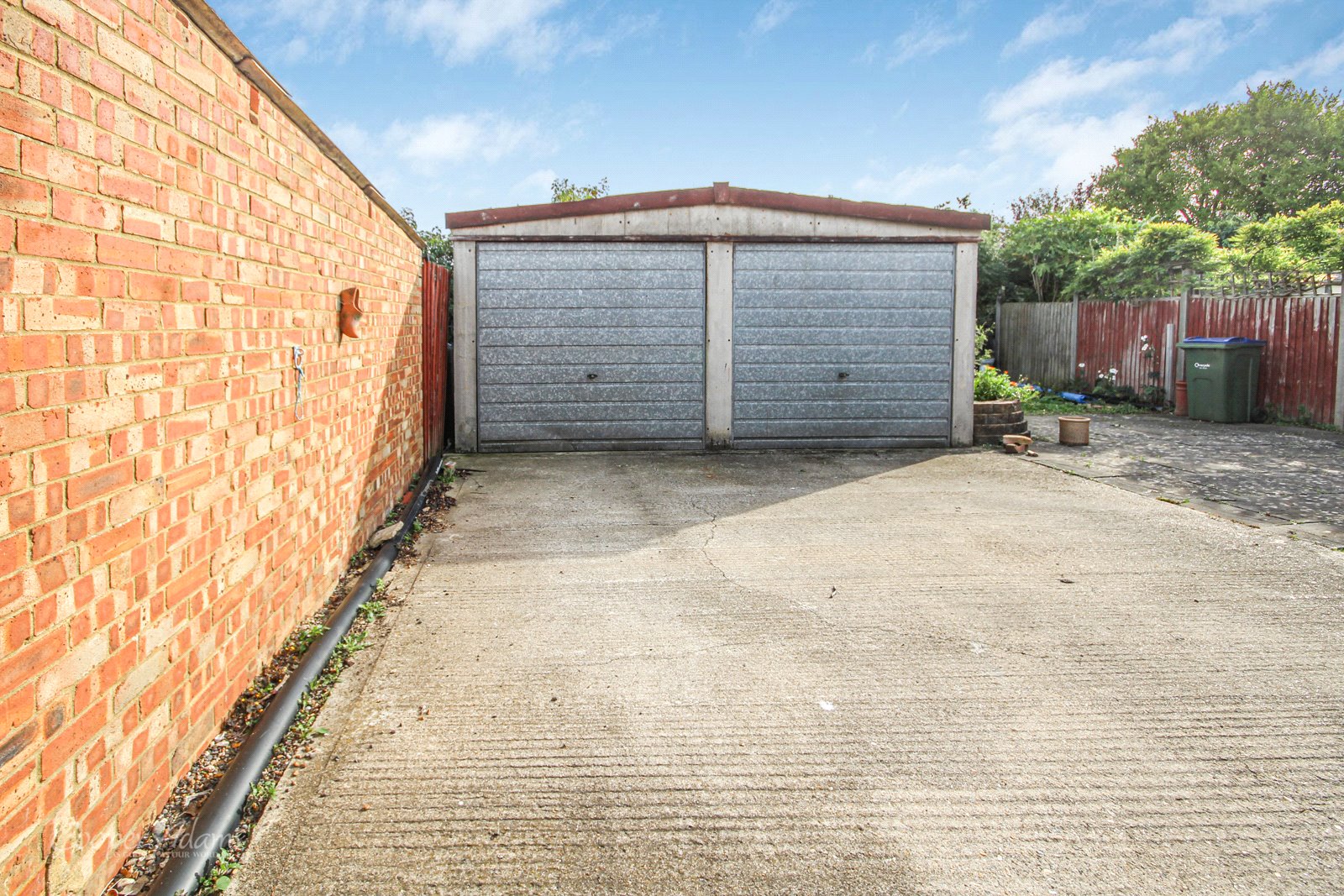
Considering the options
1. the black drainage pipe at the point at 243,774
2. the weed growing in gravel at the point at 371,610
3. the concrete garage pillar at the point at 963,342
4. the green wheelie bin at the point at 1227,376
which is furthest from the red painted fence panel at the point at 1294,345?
the black drainage pipe at the point at 243,774

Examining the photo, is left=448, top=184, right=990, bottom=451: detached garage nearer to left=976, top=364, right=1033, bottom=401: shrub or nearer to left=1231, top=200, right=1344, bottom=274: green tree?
left=976, top=364, right=1033, bottom=401: shrub

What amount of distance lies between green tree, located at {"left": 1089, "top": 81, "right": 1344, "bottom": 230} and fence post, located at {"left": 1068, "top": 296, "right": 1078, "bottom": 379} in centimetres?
2165

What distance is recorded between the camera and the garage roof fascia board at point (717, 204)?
385 inches

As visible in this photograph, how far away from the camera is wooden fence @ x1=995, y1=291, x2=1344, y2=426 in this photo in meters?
12.3

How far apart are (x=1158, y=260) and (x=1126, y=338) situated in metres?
2.26

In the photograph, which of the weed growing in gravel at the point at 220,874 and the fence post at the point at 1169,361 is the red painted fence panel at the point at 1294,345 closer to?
the fence post at the point at 1169,361

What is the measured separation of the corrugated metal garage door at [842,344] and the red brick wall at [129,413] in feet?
22.9

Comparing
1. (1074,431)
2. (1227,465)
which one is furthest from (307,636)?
(1074,431)

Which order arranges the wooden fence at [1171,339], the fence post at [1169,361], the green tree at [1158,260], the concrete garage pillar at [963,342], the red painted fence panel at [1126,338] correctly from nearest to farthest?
the concrete garage pillar at [963,342] → the wooden fence at [1171,339] → the fence post at [1169,361] → the red painted fence panel at [1126,338] → the green tree at [1158,260]

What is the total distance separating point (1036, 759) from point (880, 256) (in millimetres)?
8233

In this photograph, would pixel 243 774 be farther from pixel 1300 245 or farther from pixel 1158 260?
pixel 1300 245

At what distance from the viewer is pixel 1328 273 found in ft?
49.4

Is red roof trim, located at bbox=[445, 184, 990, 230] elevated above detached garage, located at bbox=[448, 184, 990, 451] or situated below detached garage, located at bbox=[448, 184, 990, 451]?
above

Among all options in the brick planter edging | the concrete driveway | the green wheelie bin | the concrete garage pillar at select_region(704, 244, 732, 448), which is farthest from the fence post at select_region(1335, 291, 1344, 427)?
the concrete garage pillar at select_region(704, 244, 732, 448)
